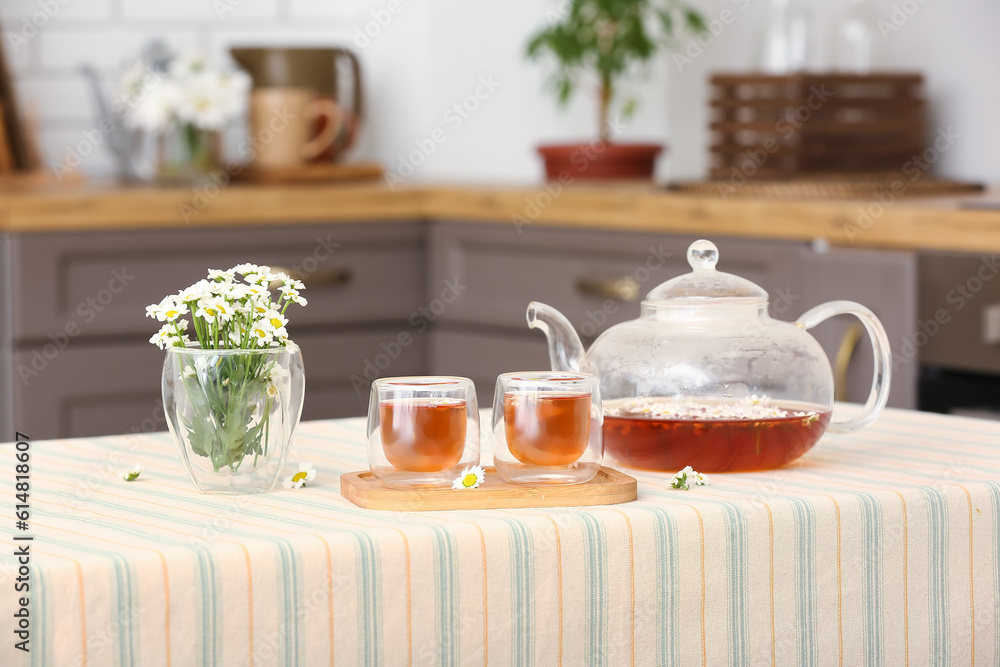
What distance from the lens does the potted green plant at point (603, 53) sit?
2.78 metres

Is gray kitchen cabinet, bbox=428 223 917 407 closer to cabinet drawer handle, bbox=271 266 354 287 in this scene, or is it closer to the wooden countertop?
the wooden countertop

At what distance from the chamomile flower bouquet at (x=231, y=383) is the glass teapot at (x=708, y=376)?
19cm

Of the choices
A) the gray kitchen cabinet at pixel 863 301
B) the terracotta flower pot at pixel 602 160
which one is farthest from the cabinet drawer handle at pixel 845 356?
the terracotta flower pot at pixel 602 160

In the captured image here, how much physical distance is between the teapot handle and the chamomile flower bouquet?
39cm

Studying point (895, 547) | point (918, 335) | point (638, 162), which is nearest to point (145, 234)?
point (638, 162)

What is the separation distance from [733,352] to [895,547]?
0.18m

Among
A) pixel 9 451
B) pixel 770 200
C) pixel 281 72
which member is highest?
pixel 281 72

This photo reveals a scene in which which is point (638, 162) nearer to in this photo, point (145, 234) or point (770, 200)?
point (770, 200)

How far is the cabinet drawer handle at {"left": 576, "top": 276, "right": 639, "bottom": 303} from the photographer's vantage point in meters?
2.28

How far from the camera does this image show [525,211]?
2463mm

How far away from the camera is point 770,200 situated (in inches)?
82.4

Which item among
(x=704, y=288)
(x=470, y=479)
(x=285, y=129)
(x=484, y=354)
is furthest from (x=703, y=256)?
(x=285, y=129)

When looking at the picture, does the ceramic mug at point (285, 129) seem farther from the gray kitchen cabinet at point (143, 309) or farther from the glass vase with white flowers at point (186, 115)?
the gray kitchen cabinet at point (143, 309)

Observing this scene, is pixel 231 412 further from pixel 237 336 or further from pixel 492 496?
pixel 492 496
